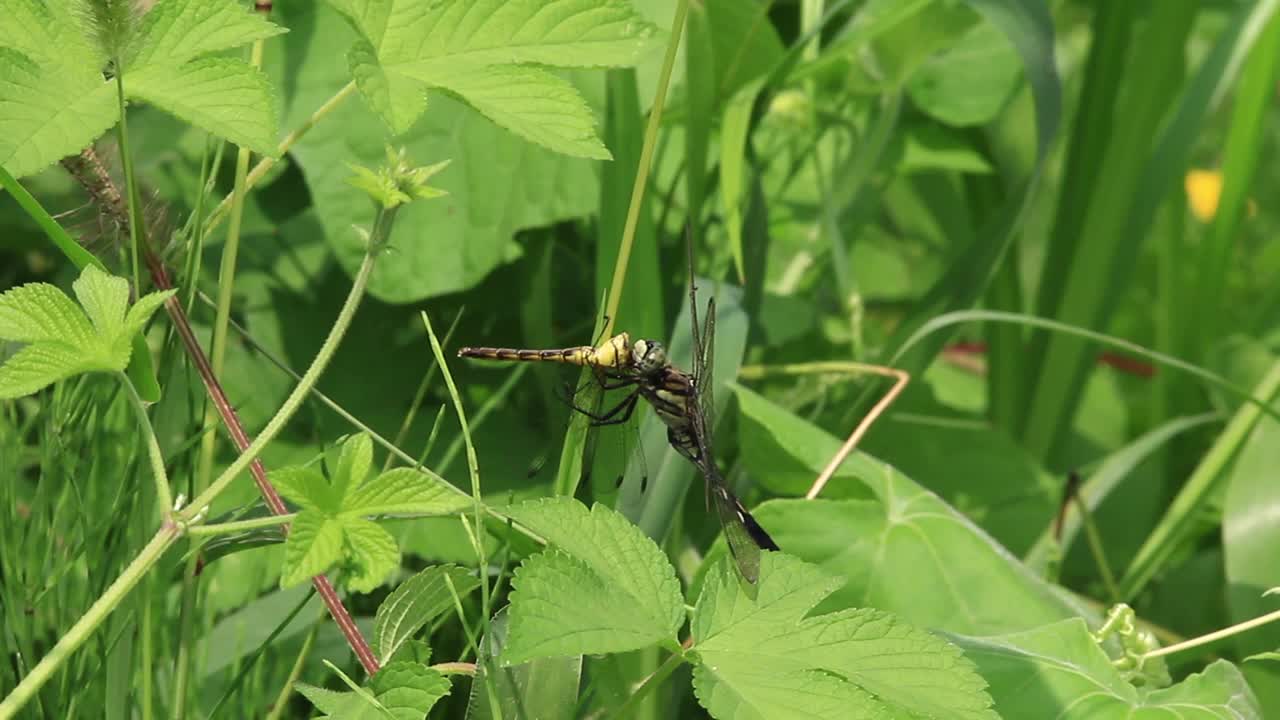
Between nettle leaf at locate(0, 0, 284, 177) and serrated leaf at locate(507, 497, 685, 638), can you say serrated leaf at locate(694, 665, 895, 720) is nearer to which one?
serrated leaf at locate(507, 497, 685, 638)

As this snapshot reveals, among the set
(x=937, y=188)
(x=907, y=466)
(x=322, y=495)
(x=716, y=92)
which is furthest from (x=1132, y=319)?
(x=322, y=495)

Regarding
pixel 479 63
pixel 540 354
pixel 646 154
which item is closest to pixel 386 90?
pixel 479 63

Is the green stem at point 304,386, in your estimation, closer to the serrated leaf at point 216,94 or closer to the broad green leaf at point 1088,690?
the serrated leaf at point 216,94

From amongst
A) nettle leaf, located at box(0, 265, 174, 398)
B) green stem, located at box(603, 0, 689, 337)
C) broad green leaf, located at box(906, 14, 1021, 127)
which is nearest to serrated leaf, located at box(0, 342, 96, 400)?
nettle leaf, located at box(0, 265, 174, 398)

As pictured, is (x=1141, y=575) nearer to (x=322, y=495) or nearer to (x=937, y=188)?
(x=937, y=188)

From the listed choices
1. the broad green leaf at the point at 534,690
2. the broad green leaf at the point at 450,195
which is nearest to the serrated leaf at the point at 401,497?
the broad green leaf at the point at 534,690

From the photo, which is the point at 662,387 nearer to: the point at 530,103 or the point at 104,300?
the point at 530,103
